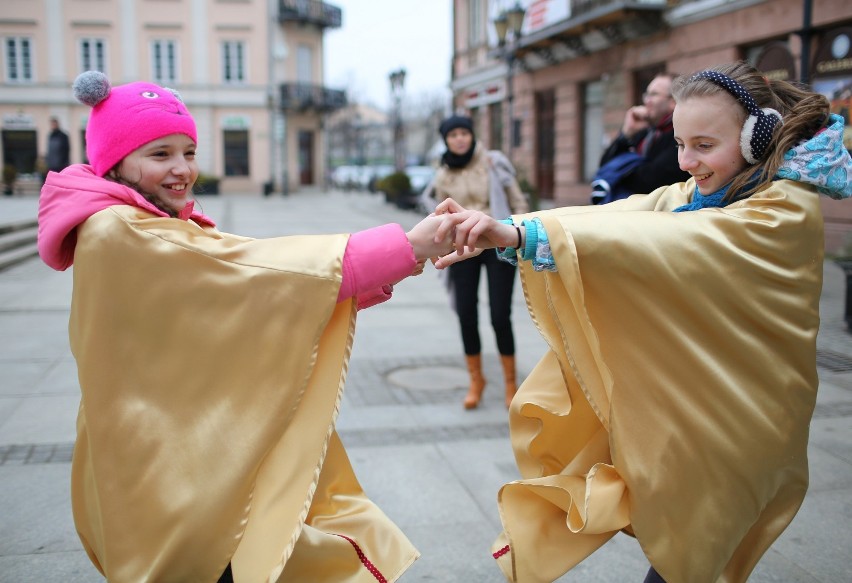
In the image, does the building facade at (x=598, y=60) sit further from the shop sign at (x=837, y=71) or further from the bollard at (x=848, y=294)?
the bollard at (x=848, y=294)

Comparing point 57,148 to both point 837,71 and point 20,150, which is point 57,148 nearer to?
point 837,71

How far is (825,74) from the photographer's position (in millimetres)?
11727

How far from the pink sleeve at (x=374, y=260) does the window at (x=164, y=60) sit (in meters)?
39.0

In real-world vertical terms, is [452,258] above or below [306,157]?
below

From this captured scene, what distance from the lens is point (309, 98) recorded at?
41.2 m

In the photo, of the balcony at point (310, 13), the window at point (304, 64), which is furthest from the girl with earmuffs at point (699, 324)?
the window at point (304, 64)

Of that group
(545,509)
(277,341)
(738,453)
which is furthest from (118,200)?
(738,453)

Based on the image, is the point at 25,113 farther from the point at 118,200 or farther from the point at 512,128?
the point at 118,200

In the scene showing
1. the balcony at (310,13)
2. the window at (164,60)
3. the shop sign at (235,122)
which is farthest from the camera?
the balcony at (310,13)

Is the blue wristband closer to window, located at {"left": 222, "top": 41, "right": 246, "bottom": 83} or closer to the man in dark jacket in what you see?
the man in dark jacket

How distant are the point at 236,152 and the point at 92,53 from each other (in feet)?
26.4

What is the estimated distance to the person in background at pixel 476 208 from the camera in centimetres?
511

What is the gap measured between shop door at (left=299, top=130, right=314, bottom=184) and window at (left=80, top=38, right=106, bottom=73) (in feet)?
37.1

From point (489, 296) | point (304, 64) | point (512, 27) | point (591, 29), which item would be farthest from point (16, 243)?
point (304, 64)
